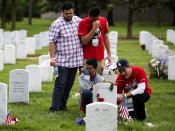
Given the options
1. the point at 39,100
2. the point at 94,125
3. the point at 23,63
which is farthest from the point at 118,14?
the point at 94,125

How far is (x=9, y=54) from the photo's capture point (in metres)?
18.2

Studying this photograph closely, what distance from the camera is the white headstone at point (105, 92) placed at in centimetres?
785

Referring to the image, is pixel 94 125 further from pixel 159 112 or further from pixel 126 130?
pixel 159 112

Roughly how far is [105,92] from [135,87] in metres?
0.81

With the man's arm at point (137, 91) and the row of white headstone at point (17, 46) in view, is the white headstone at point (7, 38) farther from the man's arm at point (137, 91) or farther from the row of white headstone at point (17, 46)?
the man's arm at point (137, 91)

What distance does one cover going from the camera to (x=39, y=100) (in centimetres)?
1054

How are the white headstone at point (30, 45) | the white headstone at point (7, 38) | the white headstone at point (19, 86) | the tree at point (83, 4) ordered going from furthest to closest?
the tree at point (83, 4) → the white headstone at point (7, 38) → the white headstone at point (30, 45) → the white headstone at point (19, 86)

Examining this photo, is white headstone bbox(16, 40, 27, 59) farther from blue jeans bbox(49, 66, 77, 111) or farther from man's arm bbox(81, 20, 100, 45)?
man's arm bbox(81, 20, 100, 45)

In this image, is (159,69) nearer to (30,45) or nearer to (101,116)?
(101,116)

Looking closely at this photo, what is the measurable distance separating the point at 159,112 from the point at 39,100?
2.89 m

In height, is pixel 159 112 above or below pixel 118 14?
below

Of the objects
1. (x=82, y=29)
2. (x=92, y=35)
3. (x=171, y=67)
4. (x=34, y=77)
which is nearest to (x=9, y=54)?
(x=34, y=77)

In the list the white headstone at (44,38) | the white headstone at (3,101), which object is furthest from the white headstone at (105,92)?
the white headstone at (44,38)

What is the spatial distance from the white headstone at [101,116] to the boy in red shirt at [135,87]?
1.78m
